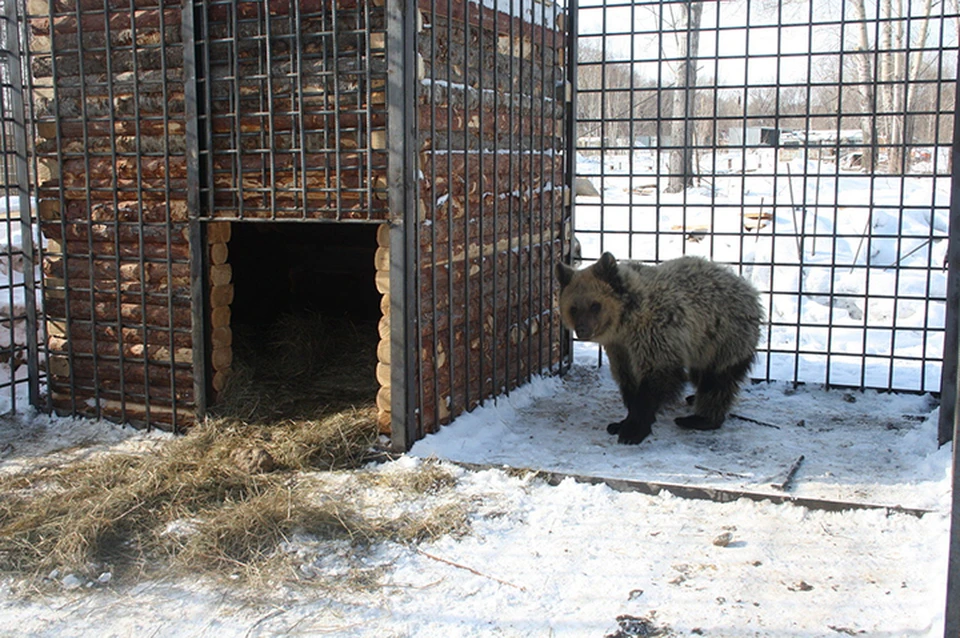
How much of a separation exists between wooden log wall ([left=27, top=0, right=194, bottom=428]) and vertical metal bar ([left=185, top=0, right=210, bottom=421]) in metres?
0.11

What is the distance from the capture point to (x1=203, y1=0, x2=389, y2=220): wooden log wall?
18.3 ft

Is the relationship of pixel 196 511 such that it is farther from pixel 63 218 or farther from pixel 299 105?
pixel 63 218

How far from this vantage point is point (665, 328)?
653 centimetres

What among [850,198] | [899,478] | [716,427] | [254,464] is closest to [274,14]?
[254,464]

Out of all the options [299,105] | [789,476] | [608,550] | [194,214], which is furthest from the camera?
[194,214]

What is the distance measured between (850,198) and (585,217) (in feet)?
19.5

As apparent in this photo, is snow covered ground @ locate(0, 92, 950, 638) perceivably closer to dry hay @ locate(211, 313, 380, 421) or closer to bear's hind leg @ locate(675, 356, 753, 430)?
bear's hind leg @ locate(675, 356, 753, 430)

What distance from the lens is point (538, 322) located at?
7.97m

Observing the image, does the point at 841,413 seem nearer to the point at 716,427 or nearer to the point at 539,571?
the point at 716,427

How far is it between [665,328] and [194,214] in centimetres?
330

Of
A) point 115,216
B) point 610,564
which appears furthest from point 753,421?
point 115,216

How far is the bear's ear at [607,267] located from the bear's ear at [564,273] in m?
0.25

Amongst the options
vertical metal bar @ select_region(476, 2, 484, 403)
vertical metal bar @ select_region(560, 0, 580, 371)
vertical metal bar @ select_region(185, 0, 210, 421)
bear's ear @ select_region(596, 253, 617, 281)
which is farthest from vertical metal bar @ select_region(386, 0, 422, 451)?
vertical metal bar @ select_region(560, 0, 580, 371)

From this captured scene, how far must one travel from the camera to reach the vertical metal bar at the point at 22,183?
6605 millimetres
